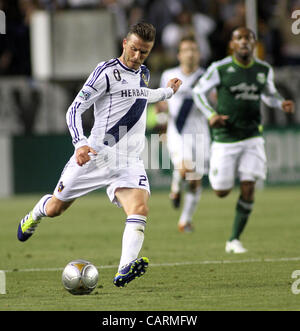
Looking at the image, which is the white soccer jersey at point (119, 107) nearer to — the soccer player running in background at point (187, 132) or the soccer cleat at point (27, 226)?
the soccer cleat at point (27, 226)

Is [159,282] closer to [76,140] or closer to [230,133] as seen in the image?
[76,140]

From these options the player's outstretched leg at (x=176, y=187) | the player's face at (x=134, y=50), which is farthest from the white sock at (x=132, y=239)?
the player's outstretched leg at (x=176, y=187)

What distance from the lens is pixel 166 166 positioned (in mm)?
21172

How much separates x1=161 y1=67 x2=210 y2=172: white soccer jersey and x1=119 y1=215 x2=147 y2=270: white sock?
627 centimetres

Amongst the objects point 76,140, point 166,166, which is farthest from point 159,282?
point 166,166

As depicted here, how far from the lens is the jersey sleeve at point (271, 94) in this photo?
36.9 ft

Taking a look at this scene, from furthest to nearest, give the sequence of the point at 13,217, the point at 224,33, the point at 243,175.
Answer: the point at 224,33
the point at 13,217
the point at 243,175

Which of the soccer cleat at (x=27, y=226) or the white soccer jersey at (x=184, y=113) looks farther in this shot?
the white soccer jersey at (x=184, y=113)

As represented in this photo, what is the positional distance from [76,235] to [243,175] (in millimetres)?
3523

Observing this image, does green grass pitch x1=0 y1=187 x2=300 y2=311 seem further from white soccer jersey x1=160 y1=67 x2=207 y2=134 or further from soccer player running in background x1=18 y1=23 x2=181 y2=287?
white soccer jersey x1=160 y1=67 x2=207 y2=134

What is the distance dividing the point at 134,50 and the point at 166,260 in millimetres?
3090

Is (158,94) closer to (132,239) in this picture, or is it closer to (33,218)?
(132,239)

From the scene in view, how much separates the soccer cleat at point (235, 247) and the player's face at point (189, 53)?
400 cm

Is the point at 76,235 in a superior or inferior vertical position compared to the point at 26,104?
inferior
